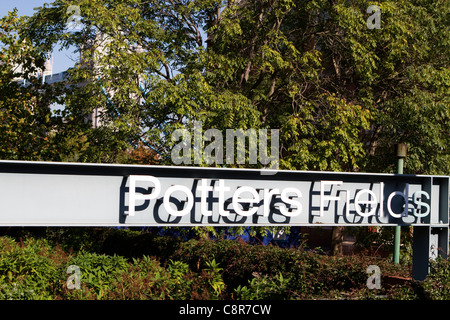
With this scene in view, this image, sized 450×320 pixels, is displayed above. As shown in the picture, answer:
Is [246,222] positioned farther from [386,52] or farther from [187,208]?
[386,52]

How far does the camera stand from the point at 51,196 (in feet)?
20.7

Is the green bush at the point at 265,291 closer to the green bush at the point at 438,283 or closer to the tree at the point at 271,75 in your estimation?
the green bush at the point at 438,283

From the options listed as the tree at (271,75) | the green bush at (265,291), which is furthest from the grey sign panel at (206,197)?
the tree at (271,75)

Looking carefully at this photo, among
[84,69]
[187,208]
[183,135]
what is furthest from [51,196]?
[84,69]

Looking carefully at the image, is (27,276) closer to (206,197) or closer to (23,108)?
(206,197)

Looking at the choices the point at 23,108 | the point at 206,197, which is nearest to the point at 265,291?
the point at 206,197

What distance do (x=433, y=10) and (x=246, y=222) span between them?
12.8 meters

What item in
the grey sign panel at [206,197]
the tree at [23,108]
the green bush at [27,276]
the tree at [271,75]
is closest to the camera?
the grey sign panel at [206,197]

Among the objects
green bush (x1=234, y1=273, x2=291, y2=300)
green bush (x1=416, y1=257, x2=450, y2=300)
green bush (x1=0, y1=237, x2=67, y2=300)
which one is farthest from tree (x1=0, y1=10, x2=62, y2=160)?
green bush (x1=416, y1=257, x2=450, y2=300)

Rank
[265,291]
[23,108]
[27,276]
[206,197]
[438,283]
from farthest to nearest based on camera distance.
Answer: [23,108], [27,276], [265,291], [206,197], [438,283]

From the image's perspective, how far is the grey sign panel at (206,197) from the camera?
6.27m

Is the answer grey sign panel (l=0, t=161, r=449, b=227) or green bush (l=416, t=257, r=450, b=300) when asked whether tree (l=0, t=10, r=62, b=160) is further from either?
green bush (l=416, t=257, r=450, b=300)

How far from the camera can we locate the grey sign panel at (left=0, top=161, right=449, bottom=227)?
627 cm

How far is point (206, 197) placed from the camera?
6992 mm
